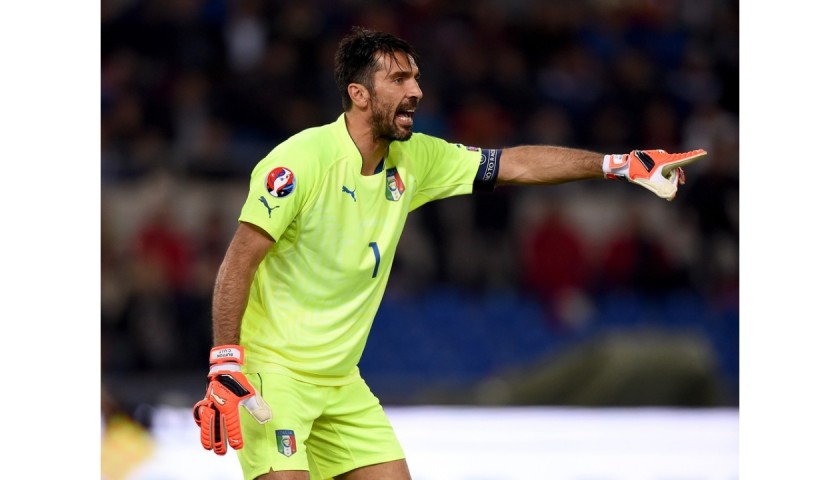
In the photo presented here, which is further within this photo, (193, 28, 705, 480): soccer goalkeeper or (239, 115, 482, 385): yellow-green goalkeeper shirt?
(239, 115, 482, 385): yellow-green goalkeeper shirt

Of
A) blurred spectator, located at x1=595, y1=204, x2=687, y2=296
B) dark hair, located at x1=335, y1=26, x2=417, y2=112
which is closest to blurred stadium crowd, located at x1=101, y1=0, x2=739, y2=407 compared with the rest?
blurred spectator, located at x1=595, y1=204, x2=687, y2=296

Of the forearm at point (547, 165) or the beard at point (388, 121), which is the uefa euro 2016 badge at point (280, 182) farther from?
the forearm at point (547, 165)

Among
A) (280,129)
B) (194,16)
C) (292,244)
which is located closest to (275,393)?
(292,244)

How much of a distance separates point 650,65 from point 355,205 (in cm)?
796

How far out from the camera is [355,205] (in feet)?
17.3

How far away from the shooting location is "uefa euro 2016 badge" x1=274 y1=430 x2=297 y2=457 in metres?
5.04

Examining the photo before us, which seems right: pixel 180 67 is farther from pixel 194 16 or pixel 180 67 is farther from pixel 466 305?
pixel 466 305

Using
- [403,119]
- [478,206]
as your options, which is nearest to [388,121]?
[403,119]

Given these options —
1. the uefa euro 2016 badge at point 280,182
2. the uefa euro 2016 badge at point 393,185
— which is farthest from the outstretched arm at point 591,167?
the uefa euro 2016 badge at point 280,182

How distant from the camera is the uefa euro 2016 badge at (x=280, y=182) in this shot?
16.4 ft

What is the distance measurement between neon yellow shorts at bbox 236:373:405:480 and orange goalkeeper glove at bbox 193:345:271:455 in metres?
0.14

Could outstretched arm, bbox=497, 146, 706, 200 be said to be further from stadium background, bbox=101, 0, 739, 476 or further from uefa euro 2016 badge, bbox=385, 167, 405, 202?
stadium background, bbox=101, 0, 739, 476

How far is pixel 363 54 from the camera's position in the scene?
538cm

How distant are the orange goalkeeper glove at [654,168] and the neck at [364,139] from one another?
105 cm
